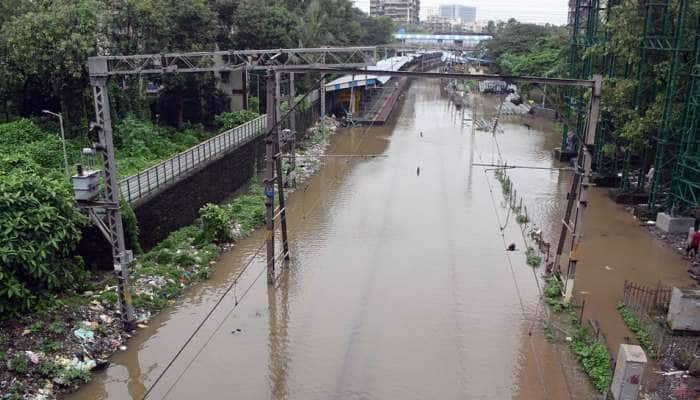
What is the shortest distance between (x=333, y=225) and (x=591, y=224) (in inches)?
422

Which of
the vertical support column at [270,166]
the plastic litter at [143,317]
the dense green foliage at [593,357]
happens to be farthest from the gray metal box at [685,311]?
the plastic litter at [143,317]

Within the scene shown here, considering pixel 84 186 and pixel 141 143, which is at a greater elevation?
pixel 84 186

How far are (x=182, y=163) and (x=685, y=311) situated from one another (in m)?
16.7

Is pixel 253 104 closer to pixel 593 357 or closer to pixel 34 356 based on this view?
pixel 34 356

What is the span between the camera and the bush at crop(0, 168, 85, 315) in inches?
487

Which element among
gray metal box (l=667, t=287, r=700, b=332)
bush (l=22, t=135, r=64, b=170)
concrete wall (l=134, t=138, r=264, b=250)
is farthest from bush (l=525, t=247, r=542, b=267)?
bush (l=22, t=135, r=64, b=170)

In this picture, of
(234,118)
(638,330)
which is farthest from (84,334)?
(234,118)

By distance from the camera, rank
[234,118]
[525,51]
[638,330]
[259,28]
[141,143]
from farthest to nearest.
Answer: [525,51] < [259,28] < [234,118] < [141,143] < [638,330]

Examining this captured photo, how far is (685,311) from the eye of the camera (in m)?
14.3

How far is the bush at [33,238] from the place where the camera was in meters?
12.4

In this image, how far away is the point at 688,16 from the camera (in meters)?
23.0

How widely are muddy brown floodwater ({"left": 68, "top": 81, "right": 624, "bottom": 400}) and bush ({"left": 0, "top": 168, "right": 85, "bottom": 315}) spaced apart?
2442mm

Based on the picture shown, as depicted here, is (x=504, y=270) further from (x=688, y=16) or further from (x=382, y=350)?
(x=688, y=16)

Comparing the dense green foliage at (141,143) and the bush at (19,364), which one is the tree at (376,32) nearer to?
the dense green foliage at (141,143)
